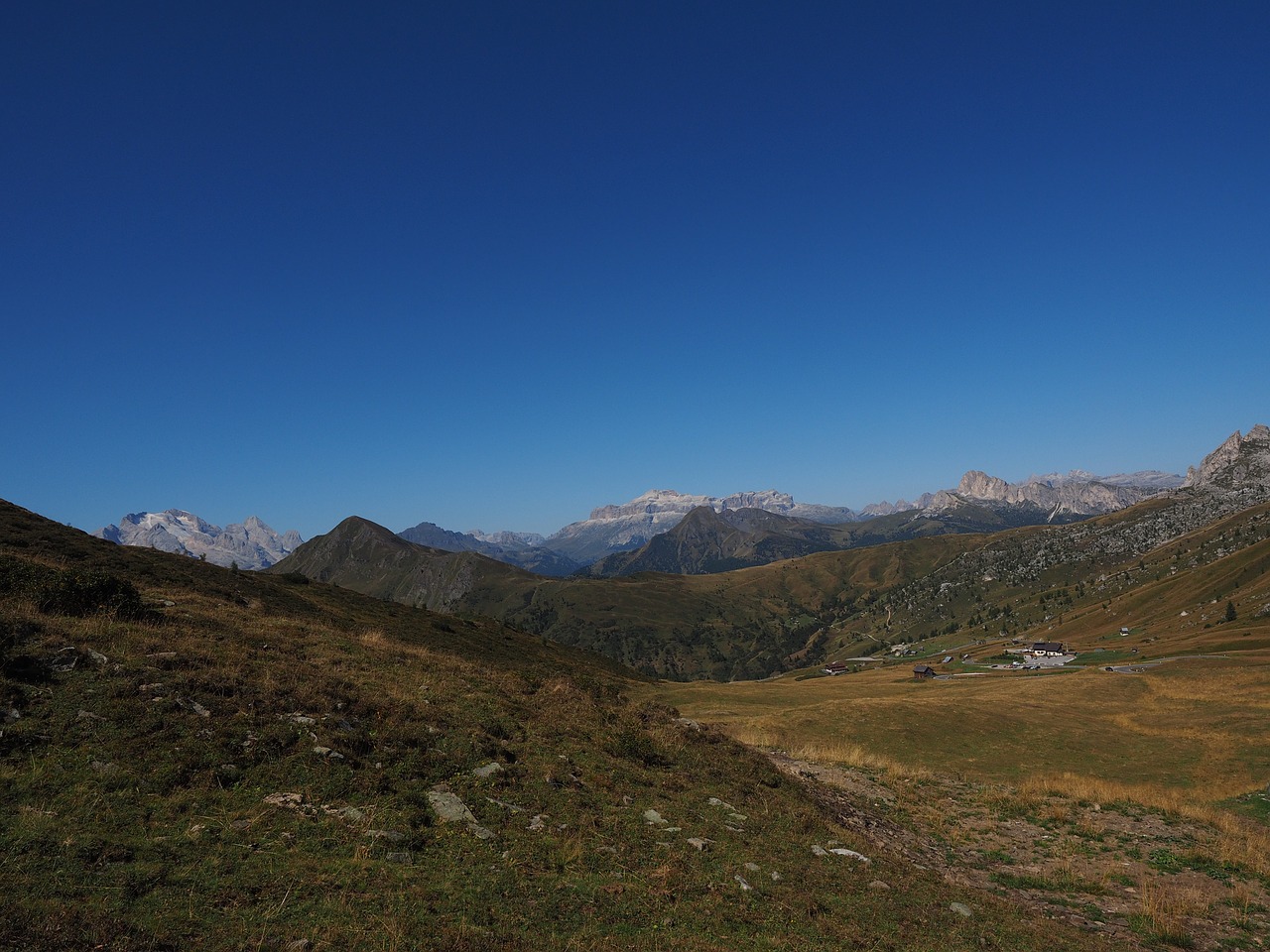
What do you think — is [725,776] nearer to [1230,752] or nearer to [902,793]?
[902,793]

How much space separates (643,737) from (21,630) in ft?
65.3

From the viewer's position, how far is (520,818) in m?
14.5

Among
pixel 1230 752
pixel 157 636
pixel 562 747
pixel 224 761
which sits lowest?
pixel 1230 752

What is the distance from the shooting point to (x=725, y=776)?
72.9 ft

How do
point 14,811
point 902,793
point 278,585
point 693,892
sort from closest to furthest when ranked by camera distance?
1. point 14,811
2. point 693,892
3. point 902,793
4. point 278,585

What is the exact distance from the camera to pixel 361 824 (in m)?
12.5

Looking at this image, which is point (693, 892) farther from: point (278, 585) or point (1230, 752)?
point (278, 585)

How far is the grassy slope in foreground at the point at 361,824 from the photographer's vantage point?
9234mm

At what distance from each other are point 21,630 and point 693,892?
1972cm

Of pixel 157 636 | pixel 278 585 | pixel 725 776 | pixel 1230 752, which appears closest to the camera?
pixel 157 636

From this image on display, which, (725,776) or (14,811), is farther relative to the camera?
(725,776)

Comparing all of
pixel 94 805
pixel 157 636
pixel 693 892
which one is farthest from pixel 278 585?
pixel 693 892

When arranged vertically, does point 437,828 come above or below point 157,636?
below

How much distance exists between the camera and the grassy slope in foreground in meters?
9.23
